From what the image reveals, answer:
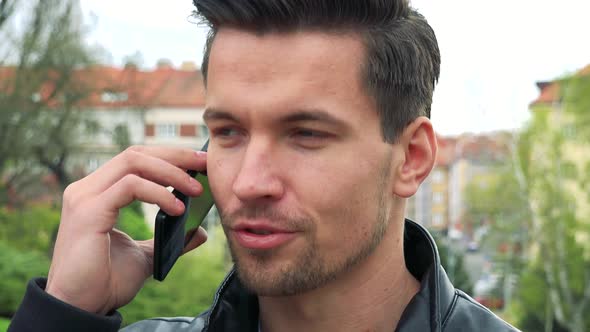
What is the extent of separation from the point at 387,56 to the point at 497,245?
43.5 metres

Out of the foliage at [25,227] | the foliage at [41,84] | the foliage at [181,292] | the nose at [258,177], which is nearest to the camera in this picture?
the nose at [258,177]

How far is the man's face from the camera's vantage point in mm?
2025

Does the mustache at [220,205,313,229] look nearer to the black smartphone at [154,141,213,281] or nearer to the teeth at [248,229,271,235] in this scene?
the teeth at [248,229,271,235]

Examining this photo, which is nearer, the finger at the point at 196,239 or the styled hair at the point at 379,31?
the styled hair at the point at 379,31

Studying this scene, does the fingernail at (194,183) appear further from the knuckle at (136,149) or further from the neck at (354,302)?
the neck at (354,302)

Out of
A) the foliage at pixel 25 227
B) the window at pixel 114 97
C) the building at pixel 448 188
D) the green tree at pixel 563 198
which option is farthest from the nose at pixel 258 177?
the building at pixel 448 188

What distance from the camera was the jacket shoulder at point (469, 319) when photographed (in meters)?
2.19

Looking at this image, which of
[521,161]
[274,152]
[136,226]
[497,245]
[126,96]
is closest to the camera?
[274,152]

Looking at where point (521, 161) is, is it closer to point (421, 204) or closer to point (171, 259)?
point (171, 259)

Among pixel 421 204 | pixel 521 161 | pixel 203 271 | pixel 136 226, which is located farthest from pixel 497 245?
pixel 421 204

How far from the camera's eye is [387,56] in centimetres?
221

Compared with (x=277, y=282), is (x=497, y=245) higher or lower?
lower

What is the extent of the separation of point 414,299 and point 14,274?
15946 mm

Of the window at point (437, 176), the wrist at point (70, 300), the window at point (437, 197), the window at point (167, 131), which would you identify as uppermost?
the wrist at point (70, 300)
